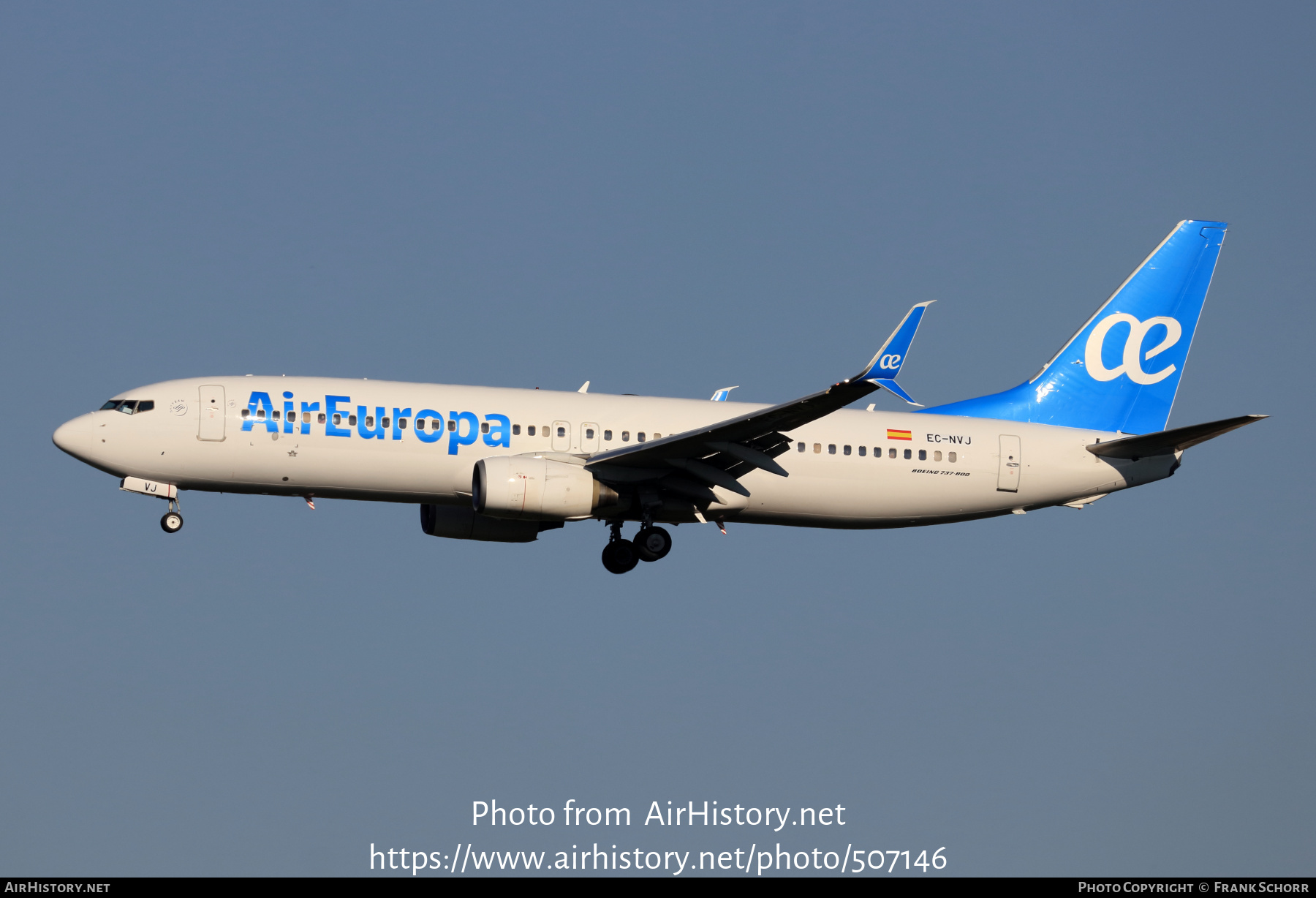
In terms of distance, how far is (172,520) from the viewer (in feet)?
119

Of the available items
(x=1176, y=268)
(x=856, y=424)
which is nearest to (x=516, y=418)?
(x=856, y=424)

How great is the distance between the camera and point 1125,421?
4225cm

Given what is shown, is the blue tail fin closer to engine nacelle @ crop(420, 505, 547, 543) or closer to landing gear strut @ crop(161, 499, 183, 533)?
engine nacelle @ crop(420, 505, 547, 543)

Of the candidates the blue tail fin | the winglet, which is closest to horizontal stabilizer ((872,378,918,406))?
the winglet

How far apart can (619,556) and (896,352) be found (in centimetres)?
1015

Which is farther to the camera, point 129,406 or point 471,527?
point 471,527

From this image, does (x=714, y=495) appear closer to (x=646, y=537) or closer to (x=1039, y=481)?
(x=646, y=537)

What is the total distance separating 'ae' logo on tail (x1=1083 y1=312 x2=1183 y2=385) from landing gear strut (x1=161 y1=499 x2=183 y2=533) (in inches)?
944

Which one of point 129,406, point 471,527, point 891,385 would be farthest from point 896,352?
point 129,406

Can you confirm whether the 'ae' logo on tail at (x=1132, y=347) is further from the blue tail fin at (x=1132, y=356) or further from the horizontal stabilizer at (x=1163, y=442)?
the horizontal stabilizer at (x=1163, y=442)

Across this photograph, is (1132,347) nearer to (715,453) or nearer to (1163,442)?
(1163,442)

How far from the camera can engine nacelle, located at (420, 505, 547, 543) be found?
1559 inches

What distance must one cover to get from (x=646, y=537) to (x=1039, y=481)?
10.3 m

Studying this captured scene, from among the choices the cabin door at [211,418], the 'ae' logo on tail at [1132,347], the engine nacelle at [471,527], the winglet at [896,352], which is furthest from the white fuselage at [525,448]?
the winglet at [896,352]
